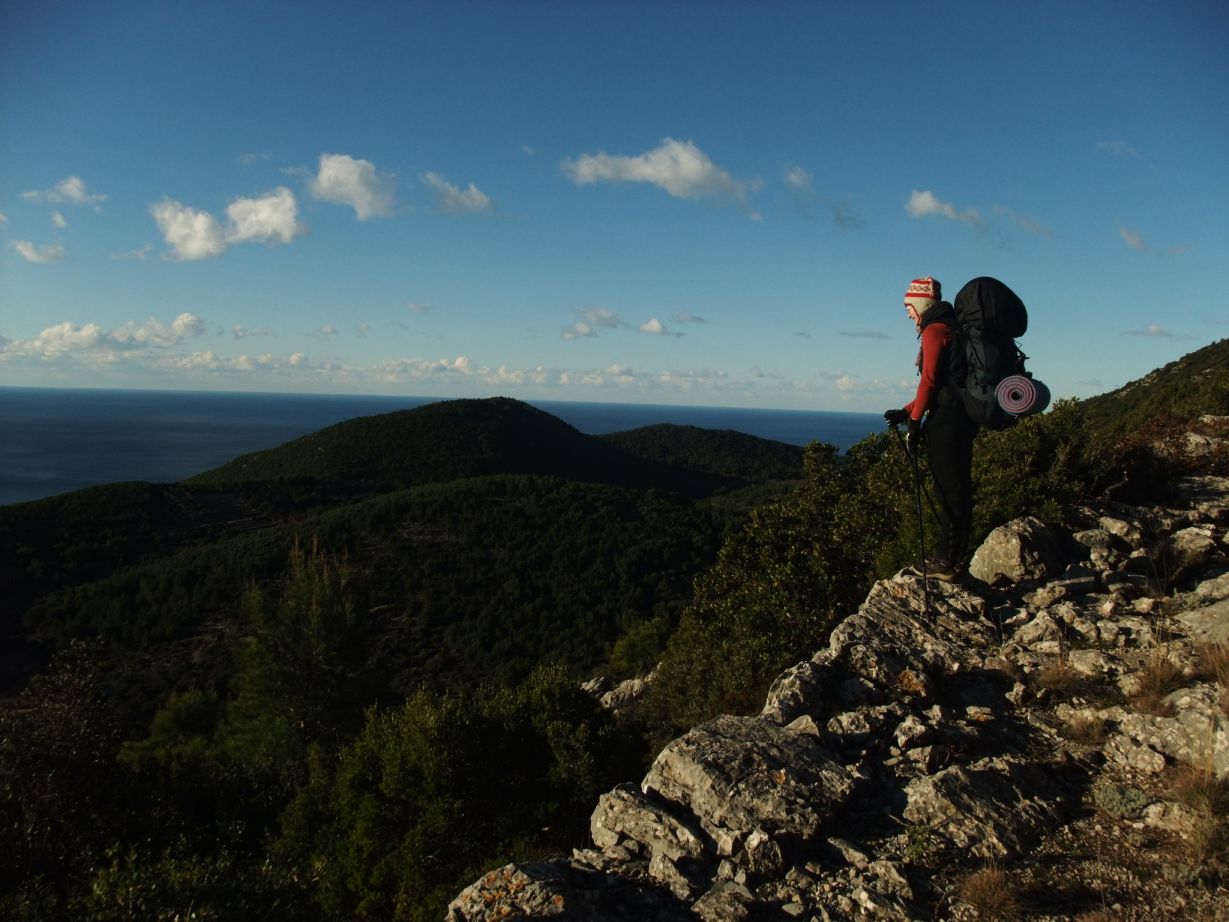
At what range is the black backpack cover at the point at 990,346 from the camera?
586 cm

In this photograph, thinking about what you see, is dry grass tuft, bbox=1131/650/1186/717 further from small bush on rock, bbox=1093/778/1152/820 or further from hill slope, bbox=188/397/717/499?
hill slope, bbox=188/397/717/499

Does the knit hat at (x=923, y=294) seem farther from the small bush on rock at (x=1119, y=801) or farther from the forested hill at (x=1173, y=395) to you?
the forested hill at (x=1173, y=395)

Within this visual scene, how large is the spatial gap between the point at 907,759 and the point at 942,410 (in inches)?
120

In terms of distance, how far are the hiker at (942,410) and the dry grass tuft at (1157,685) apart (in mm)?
1916

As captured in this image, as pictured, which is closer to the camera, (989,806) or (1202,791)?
(1202,791)

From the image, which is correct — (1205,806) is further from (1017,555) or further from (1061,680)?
(1017,555)

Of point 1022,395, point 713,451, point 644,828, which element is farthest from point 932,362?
point 713,451

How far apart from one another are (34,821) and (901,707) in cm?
1319

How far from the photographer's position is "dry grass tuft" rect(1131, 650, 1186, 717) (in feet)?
16.4

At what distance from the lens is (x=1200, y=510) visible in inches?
383

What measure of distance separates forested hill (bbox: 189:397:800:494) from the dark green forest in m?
12.4

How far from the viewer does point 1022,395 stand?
5695 mm

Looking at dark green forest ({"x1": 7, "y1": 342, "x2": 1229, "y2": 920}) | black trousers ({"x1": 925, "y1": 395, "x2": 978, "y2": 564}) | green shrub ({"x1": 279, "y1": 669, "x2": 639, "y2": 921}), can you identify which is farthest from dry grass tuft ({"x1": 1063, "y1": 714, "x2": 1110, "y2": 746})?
green shrub ({"x1": 279, "y1": 669, "x2": 639, "y2": 921})

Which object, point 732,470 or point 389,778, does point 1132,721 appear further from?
point 732,470
